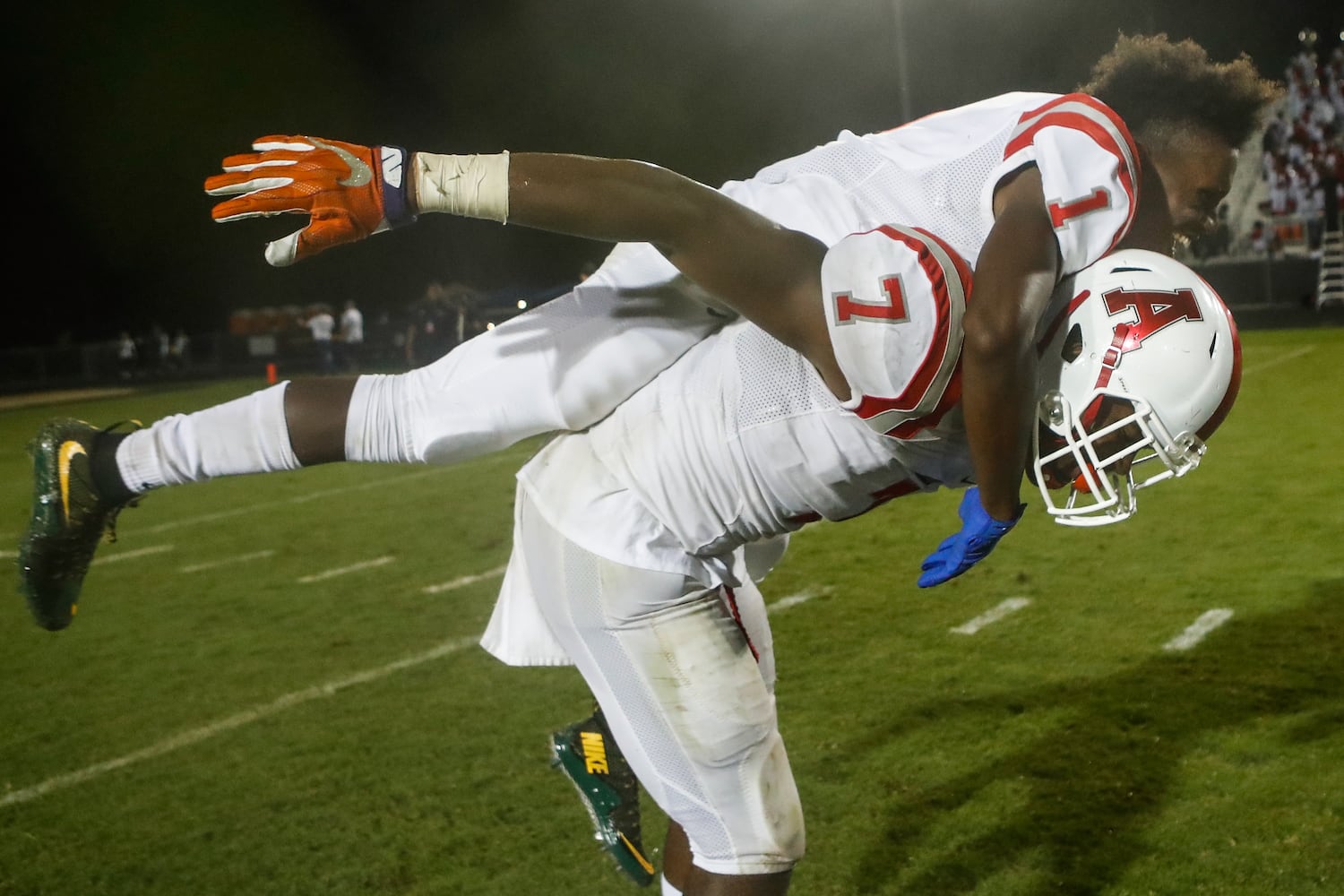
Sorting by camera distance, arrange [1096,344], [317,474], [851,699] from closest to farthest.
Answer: [1096,344] → [851,699] → [317,474]

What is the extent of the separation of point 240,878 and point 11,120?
1086 inches

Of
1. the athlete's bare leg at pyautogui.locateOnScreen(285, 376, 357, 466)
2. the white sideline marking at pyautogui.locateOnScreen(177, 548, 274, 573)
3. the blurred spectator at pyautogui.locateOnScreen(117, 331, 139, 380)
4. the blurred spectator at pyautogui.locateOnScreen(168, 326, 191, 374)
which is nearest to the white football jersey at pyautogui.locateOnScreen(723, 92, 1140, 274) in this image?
the athlete's bare leg at pyautogui.locateOnScreen(285, 376, 357, 466)

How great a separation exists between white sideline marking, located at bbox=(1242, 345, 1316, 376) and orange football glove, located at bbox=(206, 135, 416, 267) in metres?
12.0

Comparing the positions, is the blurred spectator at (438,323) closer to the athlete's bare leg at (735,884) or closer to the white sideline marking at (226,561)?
the white sideline marking at (226,561)

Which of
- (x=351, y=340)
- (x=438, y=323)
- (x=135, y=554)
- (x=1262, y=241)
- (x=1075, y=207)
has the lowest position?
(x=135, y=554)

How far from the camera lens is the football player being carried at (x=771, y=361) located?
1799mm

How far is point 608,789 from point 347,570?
4113mm

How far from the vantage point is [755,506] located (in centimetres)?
203

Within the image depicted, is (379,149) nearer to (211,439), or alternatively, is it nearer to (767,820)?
(211,439)

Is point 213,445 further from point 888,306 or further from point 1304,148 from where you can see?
point 1304,148

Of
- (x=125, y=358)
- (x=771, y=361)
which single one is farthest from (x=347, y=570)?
(x=125, y=358)

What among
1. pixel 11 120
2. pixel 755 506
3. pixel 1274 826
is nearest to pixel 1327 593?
pixel 1274 826

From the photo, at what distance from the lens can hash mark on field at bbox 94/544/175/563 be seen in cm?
714

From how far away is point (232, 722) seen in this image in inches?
173
